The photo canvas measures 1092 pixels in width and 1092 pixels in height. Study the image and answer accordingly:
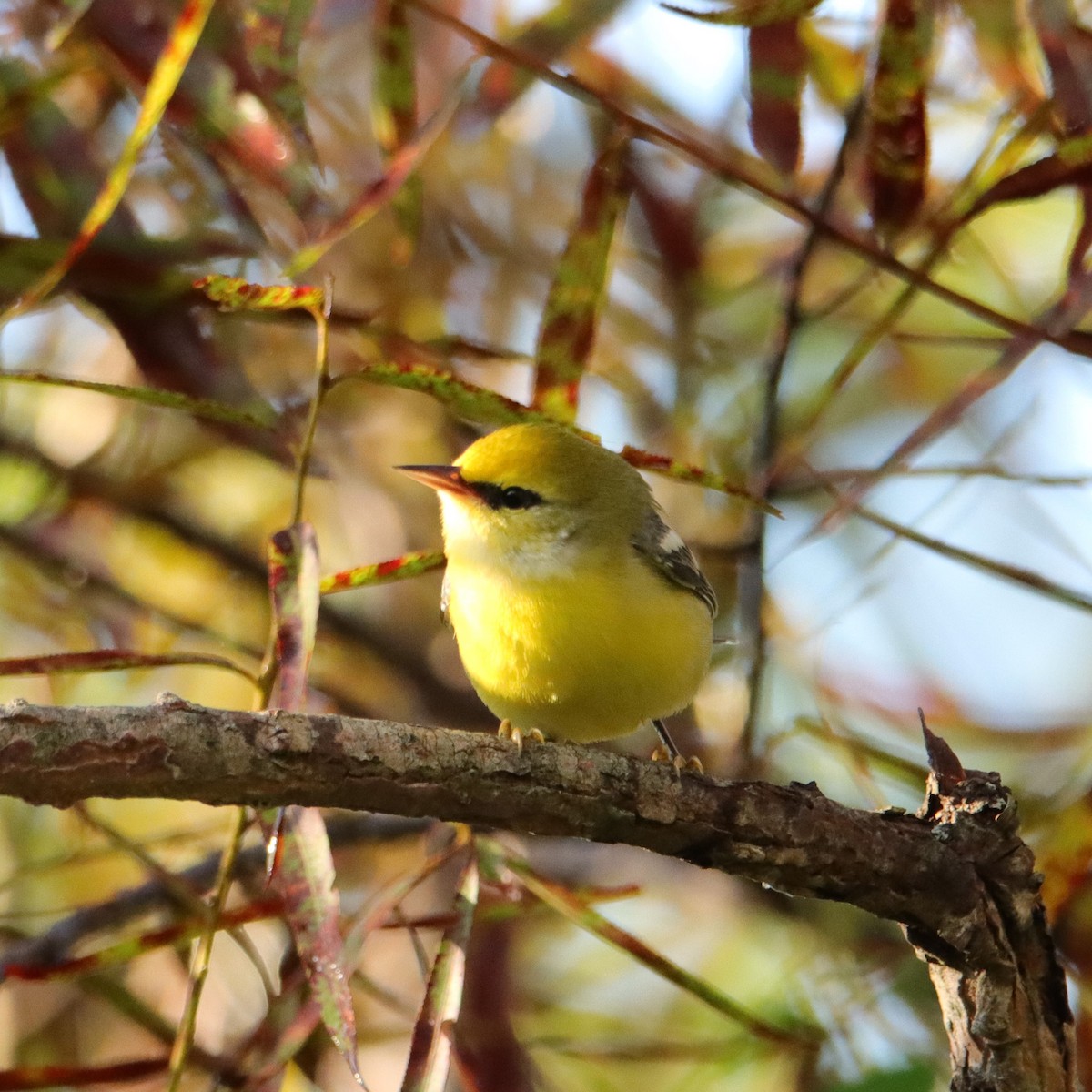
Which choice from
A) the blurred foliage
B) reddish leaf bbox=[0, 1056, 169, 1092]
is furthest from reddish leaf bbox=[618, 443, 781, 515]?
reddish leaf bbox=[0, 1056, 169, 1092]

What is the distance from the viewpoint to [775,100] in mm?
2461

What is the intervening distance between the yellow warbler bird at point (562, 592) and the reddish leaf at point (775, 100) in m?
0.97

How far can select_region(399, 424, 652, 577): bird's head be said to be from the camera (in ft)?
10.0

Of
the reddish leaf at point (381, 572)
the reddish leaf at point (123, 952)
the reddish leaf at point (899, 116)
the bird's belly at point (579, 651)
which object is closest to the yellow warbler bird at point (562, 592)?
the bird's belly at point (579, 651)

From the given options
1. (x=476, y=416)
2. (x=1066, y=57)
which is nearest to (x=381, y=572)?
(x=476, y=416)

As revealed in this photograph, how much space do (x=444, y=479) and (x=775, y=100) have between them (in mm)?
1180

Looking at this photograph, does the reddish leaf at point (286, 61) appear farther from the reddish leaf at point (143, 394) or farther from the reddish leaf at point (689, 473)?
the reddish leaf at point (689, 473)

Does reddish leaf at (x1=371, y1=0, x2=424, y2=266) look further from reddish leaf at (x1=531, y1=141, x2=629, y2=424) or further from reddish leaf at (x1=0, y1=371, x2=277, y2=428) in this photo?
reddish leaf at (x1=0, y1=371, x2=277, y2=428)

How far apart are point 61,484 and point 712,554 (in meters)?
1.91

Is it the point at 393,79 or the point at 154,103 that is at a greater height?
the point at 393,79

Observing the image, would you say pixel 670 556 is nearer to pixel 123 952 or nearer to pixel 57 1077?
pixel 123 952

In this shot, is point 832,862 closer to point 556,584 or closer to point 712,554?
point 556,584

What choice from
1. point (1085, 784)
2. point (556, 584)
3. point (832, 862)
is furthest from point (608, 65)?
point (832, 862)

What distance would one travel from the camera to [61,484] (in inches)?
152
